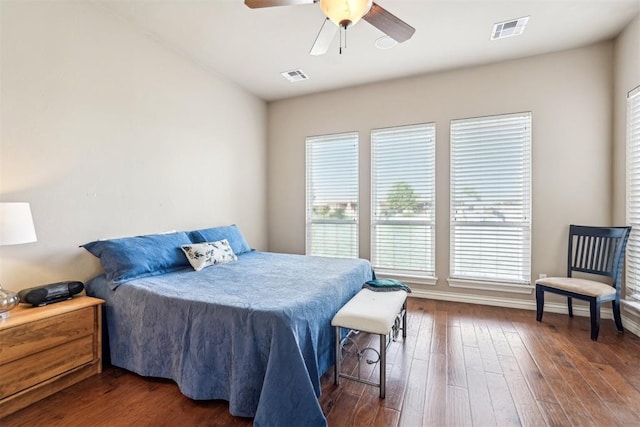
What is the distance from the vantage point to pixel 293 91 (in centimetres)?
448

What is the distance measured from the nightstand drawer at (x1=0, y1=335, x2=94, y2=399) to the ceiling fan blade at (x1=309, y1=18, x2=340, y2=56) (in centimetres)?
281

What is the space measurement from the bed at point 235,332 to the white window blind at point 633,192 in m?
2.79

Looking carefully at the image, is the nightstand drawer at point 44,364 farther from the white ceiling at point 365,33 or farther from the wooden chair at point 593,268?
the wooden chair at point 593,268

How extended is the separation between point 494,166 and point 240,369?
3588 mm

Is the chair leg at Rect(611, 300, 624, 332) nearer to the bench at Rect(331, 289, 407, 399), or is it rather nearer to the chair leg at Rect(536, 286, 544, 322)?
the chair leg at Rect(536, 286, 544, 322)

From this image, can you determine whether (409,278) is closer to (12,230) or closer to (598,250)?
(598,250)

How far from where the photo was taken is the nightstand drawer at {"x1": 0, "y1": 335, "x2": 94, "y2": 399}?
1697mm

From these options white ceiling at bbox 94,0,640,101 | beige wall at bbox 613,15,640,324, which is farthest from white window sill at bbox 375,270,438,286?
white ceiling at bbox 94,0,640,101

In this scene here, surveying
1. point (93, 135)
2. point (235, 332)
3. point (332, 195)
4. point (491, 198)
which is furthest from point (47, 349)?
point (491, 198)

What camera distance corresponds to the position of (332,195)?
15.0ft

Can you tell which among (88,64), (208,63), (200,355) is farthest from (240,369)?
(208,63)

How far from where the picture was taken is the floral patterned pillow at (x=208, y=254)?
285 cm

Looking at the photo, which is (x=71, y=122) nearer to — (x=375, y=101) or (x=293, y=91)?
(x=293, y=91)

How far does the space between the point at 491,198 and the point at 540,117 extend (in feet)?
3.49
